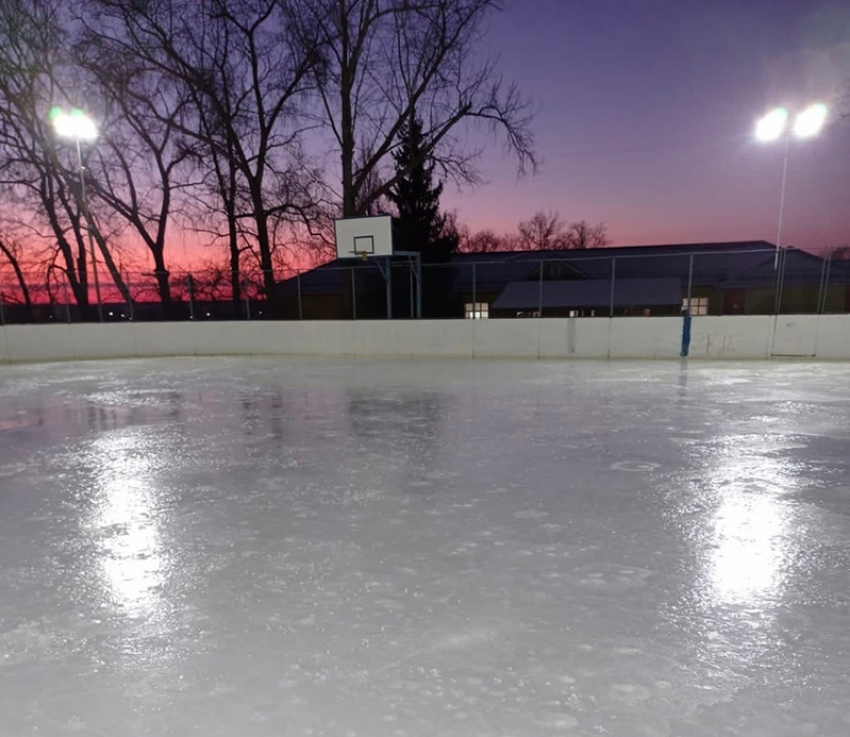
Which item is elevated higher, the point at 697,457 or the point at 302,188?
the point at 302,188

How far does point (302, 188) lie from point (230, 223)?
11.6 ft

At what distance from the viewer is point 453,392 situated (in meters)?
7.95

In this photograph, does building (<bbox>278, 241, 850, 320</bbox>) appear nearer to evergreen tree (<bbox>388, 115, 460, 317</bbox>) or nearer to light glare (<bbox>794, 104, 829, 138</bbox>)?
evergreen tree (<bbox>388, 115, 460, 317</bbox>)

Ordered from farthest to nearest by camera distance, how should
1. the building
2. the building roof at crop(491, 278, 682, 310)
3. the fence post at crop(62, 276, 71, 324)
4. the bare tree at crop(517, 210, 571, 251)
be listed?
the bare tree at crop(517, 210, 571, 251) < the building roof at crop(491, 278, 682, 310) < the building < the fence post at crop(62, 276, 71, 324)

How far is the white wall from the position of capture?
11672 millimetres

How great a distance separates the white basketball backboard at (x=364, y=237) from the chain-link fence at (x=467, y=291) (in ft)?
Result: 1.96

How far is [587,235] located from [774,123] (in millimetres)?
40198

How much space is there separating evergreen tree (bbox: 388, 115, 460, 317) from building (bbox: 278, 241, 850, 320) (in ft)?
0.40

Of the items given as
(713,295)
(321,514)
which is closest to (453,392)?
(321,514)

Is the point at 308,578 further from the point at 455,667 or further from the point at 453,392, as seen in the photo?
the point at 453,392

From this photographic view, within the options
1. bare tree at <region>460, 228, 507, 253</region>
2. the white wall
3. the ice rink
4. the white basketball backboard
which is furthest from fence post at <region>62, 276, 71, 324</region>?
bare tree at <region>460, 228, 507, 253</region>

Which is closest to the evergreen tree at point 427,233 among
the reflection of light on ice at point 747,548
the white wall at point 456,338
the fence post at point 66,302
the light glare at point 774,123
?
the white wall at point 456,338

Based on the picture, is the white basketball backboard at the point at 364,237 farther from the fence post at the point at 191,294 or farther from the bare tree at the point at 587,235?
the bare tree at the point at 587,235

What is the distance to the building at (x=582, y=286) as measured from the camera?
20062 millimetres
